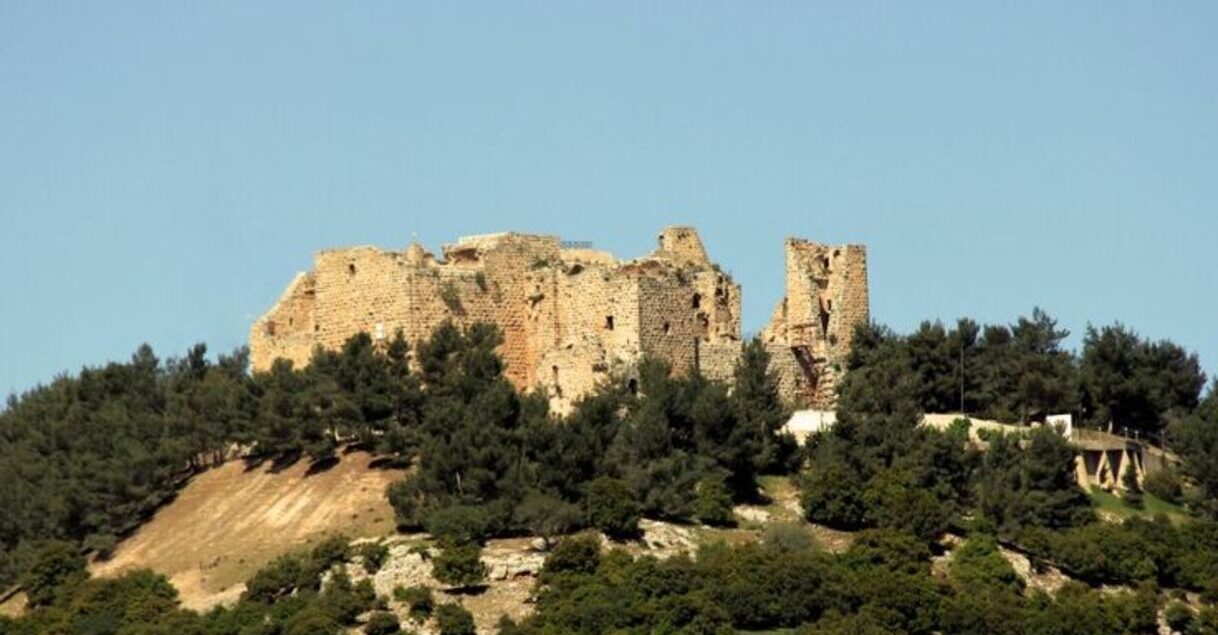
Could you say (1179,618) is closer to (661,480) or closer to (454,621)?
(661,480)

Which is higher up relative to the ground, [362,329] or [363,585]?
[362,329]

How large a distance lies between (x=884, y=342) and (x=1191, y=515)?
26.2ft

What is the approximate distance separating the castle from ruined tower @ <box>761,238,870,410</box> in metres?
0.03

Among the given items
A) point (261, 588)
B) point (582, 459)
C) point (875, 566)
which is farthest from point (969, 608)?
point (261, 588)

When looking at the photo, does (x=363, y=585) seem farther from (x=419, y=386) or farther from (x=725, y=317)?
(x=725, y=317)

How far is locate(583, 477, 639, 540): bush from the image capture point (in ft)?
264

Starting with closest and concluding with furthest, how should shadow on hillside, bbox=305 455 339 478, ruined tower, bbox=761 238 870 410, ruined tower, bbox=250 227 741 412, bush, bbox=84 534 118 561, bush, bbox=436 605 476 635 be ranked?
1. bush, bbox=436 605 476 635
2. bush, bbox=84 534 118 561
3. shadow on hillside, bbox=305 455 339 478
4. ruined tower, bbox=250 227 741 412
5. ruined tower, bbox=761 238 870 410

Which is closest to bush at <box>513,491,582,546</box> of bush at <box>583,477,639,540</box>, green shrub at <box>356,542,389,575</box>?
bush at <box>583,477,639,540</box>

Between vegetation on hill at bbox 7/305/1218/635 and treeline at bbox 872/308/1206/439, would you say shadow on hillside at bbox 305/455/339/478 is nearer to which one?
vegetation on hill at bbox 7/305/1218/635

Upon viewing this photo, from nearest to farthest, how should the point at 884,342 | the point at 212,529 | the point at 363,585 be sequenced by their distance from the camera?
the point at 363,585
the point at 212,529
the point at 884,342

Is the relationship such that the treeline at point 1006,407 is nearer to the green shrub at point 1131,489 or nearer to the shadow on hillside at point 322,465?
the green shrub at point 1131,489

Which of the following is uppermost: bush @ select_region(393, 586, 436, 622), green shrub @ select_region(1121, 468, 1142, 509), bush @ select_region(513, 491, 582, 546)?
green shrub @ select_region(1121, 468, 1142, 509)

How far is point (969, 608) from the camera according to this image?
259 feet

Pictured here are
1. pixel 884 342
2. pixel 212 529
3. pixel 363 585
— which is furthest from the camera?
pixel 884 342
